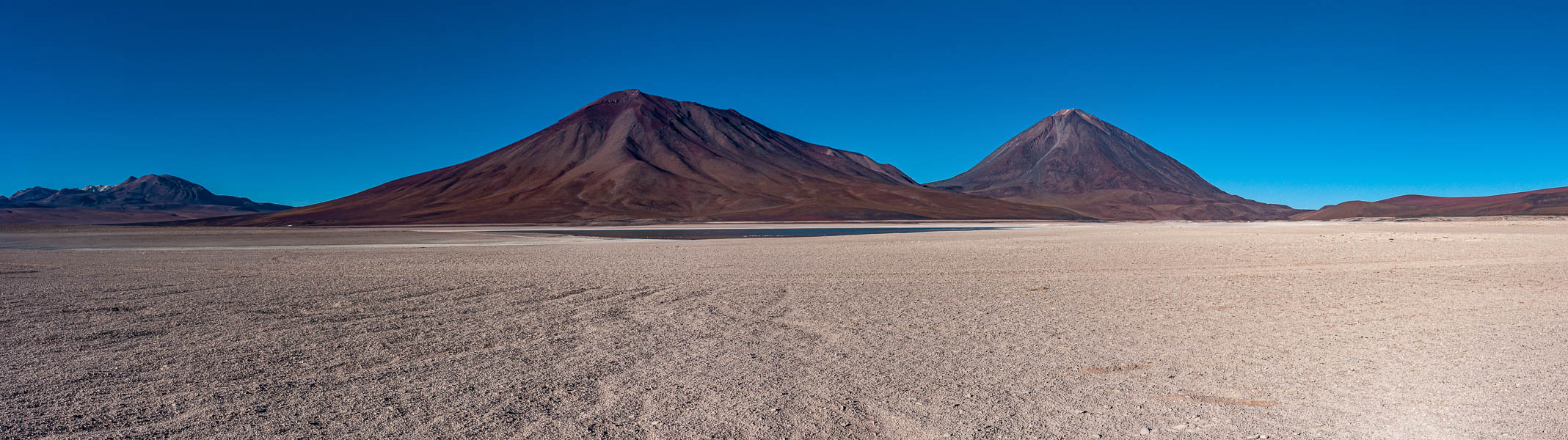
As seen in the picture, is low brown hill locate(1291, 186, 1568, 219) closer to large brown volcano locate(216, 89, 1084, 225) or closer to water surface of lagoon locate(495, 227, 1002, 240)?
large brown volcano locate(216, 89, 1084, 225)

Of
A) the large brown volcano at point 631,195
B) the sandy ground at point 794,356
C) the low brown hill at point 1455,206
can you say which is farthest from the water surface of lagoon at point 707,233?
the low brown hill at point 1455,206

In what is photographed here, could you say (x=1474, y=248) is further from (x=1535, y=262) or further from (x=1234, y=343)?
(x=1234, y=343)

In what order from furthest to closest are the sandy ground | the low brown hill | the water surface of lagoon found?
the low brown hill, the water surface of lagoon, the sandy ground

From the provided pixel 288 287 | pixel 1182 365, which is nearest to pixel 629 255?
pixel 288 287

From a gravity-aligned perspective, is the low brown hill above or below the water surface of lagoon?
above

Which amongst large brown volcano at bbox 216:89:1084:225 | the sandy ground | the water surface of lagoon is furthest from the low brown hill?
the sandy ground

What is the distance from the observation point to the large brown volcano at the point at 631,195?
12694cm

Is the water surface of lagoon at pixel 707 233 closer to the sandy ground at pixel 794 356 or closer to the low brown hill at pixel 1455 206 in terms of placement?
the sandy ground at pixel 794 356

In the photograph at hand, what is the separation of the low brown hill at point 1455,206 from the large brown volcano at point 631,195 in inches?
1776

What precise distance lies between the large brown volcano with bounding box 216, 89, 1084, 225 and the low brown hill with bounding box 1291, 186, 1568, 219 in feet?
148

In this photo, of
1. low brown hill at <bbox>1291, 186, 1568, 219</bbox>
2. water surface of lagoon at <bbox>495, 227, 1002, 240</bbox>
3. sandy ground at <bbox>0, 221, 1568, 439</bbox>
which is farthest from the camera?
low brown hill at <bbox>1291, 186, 1568, 219</bbox>

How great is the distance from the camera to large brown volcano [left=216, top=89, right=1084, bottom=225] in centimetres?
12694

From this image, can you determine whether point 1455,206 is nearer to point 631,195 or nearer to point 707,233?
point 631,195

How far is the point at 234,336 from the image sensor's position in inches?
293
